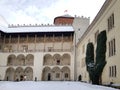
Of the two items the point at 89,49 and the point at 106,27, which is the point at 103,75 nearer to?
the point at 106,27

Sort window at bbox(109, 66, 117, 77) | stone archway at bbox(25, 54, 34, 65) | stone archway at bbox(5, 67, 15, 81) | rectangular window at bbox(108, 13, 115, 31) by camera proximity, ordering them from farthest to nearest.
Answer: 1. stone archway at bbox(25, 54, 34, 65)
2. stone archway at bbox(5, 67, 15, 81)
3. rectangular window at bbox(108, 13, 115, 31)
4. window at bbox(109, 66, 117, 77)

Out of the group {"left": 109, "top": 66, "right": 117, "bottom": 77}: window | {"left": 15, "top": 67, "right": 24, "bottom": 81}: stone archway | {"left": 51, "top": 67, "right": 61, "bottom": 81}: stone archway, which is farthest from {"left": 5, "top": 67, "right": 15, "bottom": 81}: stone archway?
{"left": 109, "top": 66, "right": 117, "bottom": 77}: window

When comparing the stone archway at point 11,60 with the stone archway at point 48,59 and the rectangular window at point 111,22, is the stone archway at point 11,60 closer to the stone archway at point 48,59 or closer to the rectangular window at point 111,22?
the stone archway at point 48,59

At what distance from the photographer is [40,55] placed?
5778 centimetres

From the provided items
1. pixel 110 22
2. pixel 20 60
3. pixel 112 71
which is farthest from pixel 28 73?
pixel 112 71

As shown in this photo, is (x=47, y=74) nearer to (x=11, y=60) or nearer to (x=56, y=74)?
(x=56, y=74)

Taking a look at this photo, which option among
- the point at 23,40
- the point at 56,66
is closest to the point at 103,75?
the point at 56,66

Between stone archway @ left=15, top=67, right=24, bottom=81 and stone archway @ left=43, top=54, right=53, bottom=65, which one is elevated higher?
stone archway @ left=43, top=54, right=53, bottom=65

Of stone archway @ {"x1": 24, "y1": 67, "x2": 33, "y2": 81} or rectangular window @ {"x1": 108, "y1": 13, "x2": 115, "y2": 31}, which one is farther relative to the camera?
stone archway @ {"x1": 24, "y1": 67, "x2": 33, "y2": 81}

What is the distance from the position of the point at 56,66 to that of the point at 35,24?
16.6m

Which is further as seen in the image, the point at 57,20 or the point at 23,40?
the point at 57,20

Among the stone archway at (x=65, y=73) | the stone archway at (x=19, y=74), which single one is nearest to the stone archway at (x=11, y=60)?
the stone archway at (x=19, y=74)

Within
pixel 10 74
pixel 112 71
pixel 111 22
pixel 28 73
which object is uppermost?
pixel 111 22

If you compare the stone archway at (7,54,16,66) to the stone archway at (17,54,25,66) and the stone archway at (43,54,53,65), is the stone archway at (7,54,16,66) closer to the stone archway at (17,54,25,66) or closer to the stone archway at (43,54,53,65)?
the stone archway at (17,54,25,66)
